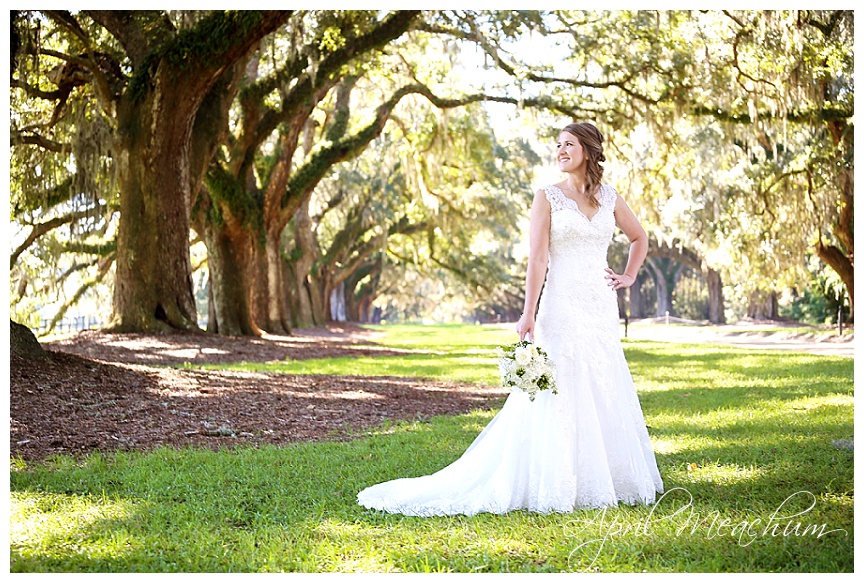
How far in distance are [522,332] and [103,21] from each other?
39.3ft

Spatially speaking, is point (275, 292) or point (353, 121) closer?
point (275, 292)


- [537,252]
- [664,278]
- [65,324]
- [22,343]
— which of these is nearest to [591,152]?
[537,252]

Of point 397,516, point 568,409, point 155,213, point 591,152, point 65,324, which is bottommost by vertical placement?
point 397,516

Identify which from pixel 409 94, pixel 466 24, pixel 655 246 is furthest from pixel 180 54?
pixel 655 246

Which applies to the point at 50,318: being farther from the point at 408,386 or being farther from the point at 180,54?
the point at 408,386

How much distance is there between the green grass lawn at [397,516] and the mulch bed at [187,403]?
574 millimetres

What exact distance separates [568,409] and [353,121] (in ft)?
69.5

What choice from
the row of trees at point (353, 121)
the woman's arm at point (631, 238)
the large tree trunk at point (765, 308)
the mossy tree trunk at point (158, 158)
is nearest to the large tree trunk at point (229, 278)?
the row of trees at point (353, 121)

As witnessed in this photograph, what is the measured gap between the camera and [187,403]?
7.93 metres

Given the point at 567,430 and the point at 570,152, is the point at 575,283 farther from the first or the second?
the point at 567,430

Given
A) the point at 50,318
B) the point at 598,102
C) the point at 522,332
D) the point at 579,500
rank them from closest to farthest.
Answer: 1. the point at 579,500
2. the point at 522,332
3. the point at 598,102
4. the point at 50,318

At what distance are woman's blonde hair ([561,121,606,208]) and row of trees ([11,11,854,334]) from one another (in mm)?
7770

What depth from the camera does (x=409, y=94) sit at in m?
19.9

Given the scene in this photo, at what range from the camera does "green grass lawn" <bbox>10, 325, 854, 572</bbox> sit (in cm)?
346
